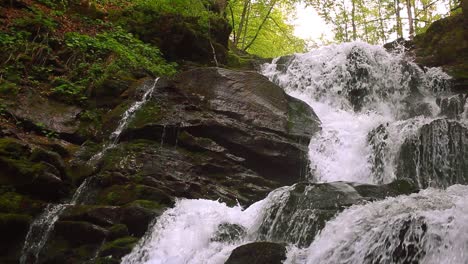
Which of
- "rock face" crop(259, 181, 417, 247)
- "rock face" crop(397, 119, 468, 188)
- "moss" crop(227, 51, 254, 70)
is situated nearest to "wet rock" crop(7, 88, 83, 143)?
"rock face" crop(259, 181, 417, 247)

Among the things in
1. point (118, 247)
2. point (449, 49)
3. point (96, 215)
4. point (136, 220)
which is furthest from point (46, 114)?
point (449, 49)

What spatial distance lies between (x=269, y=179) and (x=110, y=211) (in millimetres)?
3411

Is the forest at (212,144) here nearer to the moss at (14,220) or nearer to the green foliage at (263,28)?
the moss at (14,220)

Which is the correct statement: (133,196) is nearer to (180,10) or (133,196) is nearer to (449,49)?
(180,10)

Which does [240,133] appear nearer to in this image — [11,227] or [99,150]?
[99,150]

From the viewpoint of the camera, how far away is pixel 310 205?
665cm

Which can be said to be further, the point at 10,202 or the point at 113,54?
the point at 113,54

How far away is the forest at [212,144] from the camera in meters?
6.18

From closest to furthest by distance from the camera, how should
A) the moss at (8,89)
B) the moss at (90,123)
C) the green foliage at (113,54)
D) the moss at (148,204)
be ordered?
the moss at (148,204), the moss at (8,89), the moss at (90,123), the green foliage at (113,54)

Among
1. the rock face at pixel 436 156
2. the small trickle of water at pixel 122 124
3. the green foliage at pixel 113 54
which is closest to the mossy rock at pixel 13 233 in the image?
the small trickle of water at pixel 122 124

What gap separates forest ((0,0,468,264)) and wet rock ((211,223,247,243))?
0.08ft

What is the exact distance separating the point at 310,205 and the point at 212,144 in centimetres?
343

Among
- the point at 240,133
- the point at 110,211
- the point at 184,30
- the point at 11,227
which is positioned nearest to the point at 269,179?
the point at 240,133

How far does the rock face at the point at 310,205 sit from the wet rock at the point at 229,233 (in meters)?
0.33
